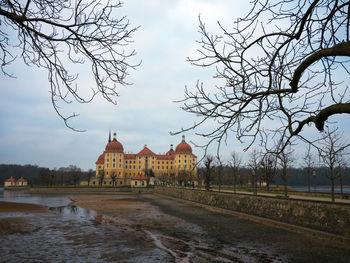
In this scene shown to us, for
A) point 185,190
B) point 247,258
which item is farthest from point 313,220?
point 185,190

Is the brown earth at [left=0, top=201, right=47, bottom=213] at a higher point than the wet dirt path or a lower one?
lower

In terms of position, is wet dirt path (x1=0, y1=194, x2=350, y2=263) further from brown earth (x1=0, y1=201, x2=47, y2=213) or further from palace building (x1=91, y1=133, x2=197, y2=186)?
palace building (x1=91, y1=133, x2=197, y2=186)

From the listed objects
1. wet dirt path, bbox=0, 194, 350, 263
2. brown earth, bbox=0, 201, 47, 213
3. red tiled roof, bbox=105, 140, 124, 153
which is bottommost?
brown earth, bbox=0, 201, 47, 213

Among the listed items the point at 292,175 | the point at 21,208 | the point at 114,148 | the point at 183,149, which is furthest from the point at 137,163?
the point at 21,208

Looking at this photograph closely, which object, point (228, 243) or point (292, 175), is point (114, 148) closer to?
point (292, 175)

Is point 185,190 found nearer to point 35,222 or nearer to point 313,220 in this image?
point 35,222

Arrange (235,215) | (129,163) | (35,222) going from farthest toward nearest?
(129,163)
(235,215)
(35,222)

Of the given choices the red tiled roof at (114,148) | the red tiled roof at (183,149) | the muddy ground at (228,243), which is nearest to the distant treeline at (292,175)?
the muddy ground at (228,243)

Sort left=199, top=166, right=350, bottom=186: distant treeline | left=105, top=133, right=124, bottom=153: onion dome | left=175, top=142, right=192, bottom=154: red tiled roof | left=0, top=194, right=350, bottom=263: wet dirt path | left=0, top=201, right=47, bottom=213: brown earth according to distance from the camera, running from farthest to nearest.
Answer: left=175, top=142, right=192, bottom=154: red tiled roof
left=105, top=133, right=124, bottom=153: onion dome
left=199, top=166, right=350, bottom=186: distant treeline
left=0, top=201, right=47, bottom=213: brown earth
left=0, top=194, right=350, bottom=263: wet dirt path

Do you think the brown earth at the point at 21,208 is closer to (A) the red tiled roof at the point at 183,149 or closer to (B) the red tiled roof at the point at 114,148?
(B) the red tiled roof at the point at 114,148

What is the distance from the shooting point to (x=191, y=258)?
9.22 metres

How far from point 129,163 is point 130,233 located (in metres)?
98.8

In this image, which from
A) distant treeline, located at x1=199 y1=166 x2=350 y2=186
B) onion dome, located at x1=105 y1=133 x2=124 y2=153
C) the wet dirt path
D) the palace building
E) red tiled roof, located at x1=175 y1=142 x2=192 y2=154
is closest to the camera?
the wet dirt path

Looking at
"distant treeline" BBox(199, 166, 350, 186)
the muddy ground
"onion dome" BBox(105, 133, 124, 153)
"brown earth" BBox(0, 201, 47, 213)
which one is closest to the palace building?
"onion dome" BBox(105, 133, 124, 153)
